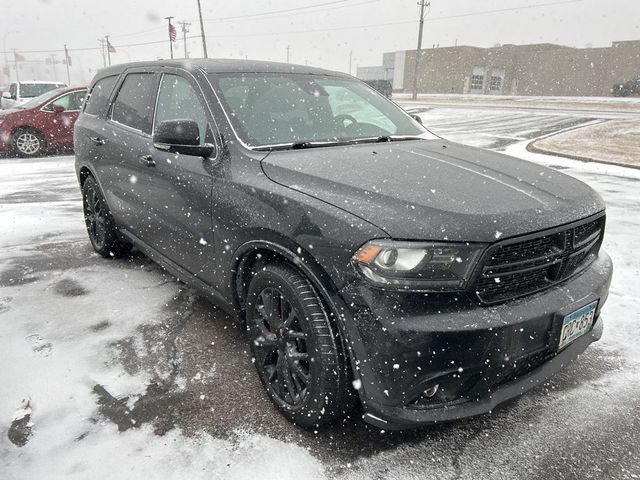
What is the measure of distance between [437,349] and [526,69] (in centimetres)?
6629

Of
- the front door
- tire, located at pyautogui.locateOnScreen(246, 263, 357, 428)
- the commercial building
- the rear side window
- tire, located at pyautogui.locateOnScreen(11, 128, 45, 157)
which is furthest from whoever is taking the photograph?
the commercial building

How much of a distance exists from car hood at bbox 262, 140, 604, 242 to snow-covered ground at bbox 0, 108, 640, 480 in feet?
3.43

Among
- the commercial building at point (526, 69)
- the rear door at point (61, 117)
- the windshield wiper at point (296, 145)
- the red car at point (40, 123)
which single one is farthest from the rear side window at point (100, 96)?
the commercial building at point (526, 69)

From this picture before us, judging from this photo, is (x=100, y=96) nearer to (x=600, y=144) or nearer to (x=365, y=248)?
(x=365, y=248)

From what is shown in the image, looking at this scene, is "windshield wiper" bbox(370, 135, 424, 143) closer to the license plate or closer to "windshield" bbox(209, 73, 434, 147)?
"windshield" bbox(209, 73, 434, 147)

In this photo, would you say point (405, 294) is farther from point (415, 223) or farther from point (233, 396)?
point (233, 396)

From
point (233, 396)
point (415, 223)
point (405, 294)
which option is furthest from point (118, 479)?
point (415, 223)

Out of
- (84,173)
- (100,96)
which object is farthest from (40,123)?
(100,96)

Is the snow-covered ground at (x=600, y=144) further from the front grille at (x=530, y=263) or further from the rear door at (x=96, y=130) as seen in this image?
the rear door at (x=96, y=130)

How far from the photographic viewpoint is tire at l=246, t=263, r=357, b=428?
2135 millimetres

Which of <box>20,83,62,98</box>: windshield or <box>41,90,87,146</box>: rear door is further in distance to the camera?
<box>20,83,62,98</box>: windshield

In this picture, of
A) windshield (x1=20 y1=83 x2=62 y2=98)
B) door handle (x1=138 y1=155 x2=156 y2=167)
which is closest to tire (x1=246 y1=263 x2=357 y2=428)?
door handle (x1=138 y1=155 x2=156 y2=167)

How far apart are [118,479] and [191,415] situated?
49cm

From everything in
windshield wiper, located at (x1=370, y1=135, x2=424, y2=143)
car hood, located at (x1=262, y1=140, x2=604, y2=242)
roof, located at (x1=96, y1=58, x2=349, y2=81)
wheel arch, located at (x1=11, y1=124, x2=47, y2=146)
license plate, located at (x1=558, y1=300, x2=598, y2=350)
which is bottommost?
wheel arch, located at (x1=11, y1=124, x2=47, y2=146)
